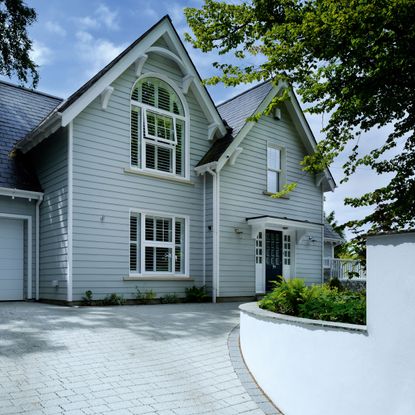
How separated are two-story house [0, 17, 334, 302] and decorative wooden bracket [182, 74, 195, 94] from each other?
56 mm

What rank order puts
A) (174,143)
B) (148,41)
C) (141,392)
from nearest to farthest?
(141,392) → (148,41) → (174,143)

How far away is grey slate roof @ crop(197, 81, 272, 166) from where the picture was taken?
1434cm

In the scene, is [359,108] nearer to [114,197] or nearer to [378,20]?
[378,20]

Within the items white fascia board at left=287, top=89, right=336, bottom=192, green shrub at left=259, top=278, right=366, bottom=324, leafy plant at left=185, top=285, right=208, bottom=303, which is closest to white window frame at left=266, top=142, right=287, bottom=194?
white fascia board at left=287, top=89, right=336, bottom=192

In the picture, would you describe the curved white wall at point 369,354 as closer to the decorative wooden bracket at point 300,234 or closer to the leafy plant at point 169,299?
the leafy plant at point 169,299

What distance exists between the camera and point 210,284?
46.1 ft

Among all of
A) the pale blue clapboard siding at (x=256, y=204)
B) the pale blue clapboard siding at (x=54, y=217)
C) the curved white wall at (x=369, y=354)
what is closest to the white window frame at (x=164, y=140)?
the pale blue clapboard siding at (x=256, y=204)

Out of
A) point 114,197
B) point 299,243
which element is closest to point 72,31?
point 114,197

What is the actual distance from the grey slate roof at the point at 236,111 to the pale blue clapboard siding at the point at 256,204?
0.58 meters

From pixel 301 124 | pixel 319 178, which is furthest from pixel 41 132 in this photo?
pixel 319 178

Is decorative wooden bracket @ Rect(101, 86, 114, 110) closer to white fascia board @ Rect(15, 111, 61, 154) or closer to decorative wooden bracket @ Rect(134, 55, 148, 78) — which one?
decorative wooden bracket @ Rect(134, 55, 148, 78)

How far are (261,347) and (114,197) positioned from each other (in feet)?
24.9

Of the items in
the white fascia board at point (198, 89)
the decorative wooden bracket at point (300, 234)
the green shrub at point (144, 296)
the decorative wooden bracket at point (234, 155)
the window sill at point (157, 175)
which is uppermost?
the white fascia board at point (198, 89)

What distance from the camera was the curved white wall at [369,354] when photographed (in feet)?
12.8
